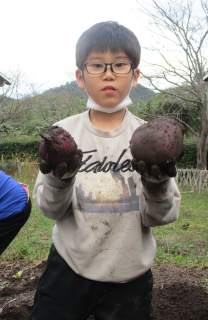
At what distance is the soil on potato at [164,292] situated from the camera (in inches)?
90.4

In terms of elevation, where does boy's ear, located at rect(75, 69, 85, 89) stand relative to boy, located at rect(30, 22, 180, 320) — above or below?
above

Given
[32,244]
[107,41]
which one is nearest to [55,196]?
[107,41]

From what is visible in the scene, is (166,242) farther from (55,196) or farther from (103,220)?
(55,196)

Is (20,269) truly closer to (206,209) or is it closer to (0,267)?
(0,267)

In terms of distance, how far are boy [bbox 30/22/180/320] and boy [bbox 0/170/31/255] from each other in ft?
4.05

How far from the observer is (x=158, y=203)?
3.89ft

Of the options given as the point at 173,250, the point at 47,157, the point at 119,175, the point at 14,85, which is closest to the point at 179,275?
the point at 173,250

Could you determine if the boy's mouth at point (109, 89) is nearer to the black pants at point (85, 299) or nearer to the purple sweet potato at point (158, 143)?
the purple sweet potato at point (158, 143)

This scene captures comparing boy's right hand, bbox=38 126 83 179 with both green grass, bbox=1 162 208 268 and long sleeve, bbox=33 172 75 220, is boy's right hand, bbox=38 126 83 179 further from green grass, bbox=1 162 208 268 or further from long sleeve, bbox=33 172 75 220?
green grass, bbox=1 162 208 268

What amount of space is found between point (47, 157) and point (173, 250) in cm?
316

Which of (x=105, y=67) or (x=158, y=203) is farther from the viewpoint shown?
(x=105, y=67)

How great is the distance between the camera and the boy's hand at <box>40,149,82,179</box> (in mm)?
1016

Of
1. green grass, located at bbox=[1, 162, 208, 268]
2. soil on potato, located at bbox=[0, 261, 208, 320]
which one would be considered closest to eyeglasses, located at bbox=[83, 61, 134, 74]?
soil on potato, located at bbox=[0, 261, 208, 320]

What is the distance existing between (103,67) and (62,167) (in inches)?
26.1
